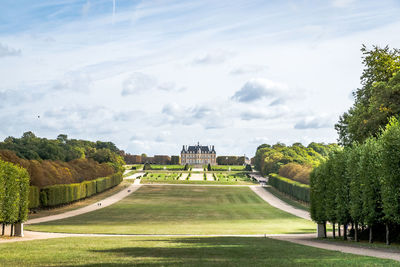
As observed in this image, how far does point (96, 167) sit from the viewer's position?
360 feet

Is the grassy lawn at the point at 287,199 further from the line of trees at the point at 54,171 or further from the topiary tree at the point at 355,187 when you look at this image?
the topiary tree at the point at 355,187

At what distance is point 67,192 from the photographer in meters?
75.8

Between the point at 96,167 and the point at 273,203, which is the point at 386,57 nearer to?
the point at 273,203

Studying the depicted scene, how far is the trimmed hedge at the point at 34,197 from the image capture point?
64.9 m

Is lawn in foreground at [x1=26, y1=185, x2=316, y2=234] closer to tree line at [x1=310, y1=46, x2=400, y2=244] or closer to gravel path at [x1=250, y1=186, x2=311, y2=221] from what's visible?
gravel path at [x1=250, y1=186, x2=311, y2=221]

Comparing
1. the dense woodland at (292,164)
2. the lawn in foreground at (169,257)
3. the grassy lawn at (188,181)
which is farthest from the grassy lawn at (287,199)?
the lawn in foreground at (169,257)

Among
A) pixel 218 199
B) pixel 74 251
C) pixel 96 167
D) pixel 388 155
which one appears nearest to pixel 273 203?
pixel 218 199

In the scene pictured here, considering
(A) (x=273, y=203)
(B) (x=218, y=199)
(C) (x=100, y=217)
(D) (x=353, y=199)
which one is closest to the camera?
(D) (x=353, y=199)

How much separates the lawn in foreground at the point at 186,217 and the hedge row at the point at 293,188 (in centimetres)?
651

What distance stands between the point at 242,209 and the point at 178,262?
56707mm

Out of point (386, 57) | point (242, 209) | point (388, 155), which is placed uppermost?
point (386, 57)

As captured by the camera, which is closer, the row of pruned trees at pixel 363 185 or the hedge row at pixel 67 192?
the row of pruned trees at pixel 363 185

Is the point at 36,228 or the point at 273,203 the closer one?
the point at 36,228

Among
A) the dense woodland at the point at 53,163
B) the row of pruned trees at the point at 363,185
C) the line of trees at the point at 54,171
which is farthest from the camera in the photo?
the dense woodland at the point at 53,163
